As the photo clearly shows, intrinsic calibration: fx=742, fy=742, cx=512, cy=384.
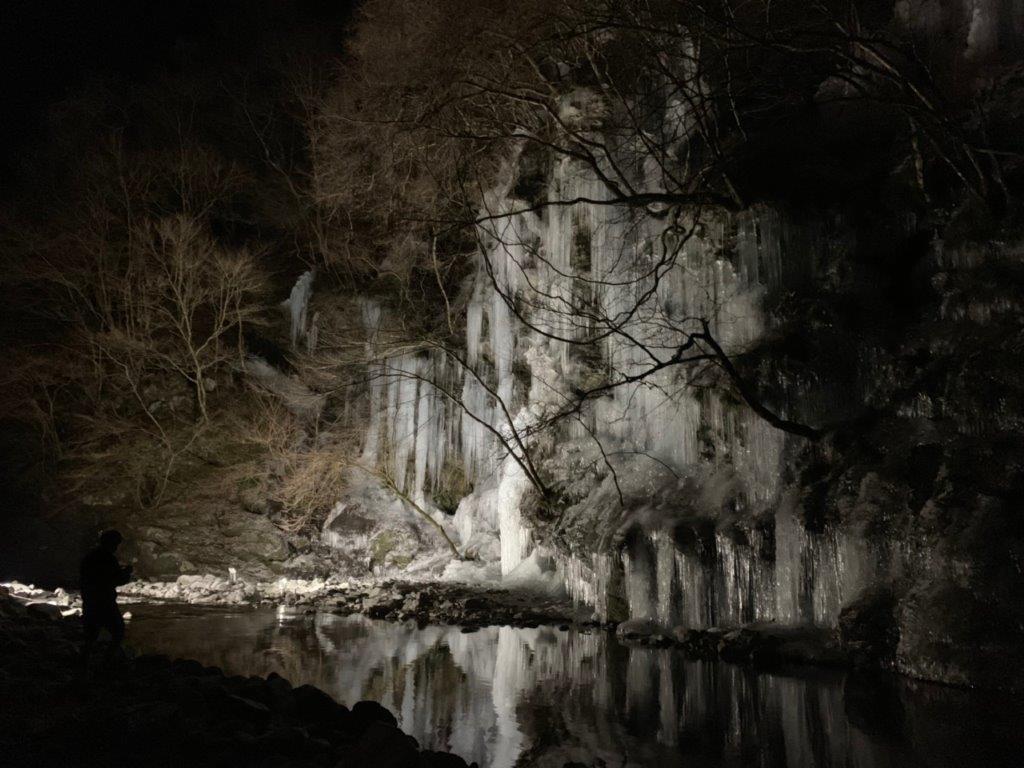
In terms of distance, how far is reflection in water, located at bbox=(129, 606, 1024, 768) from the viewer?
4.46 metres

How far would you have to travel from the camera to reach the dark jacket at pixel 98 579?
19.0 ft

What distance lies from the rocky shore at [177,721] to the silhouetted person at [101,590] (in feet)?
0.88

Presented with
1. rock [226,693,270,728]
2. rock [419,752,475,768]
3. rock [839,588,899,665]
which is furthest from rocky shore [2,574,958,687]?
rock [226,693,270,728]

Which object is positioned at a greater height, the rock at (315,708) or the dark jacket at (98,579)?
the dark jacket at (98,579)

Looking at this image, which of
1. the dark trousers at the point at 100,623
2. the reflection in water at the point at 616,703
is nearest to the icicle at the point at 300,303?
the reflection in water at the point at 616,703

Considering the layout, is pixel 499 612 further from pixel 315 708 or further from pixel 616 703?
pixel 315 708

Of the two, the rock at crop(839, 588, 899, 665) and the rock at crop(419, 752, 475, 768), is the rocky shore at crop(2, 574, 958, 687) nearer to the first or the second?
the rock at crop(839, 588, 899, 665)

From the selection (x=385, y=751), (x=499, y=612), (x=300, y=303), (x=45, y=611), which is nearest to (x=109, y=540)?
(x=385, y=751)

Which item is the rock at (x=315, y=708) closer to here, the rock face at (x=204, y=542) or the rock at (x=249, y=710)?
the rock at (x=249, y=710)

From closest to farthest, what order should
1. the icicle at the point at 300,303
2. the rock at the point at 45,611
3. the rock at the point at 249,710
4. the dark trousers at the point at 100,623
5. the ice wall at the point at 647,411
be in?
the rock at the point at 249,710, the dark trousers at the point at 100,623, the ice wall at the point at 647,411, the rock at the point at 45,611, the icicle at the point at 300,303

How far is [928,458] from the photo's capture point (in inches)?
279

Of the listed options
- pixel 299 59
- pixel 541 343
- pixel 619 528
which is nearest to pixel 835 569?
pixel 619 528

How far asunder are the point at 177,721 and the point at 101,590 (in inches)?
89.0

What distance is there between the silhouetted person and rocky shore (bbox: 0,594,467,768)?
0.88 ft
